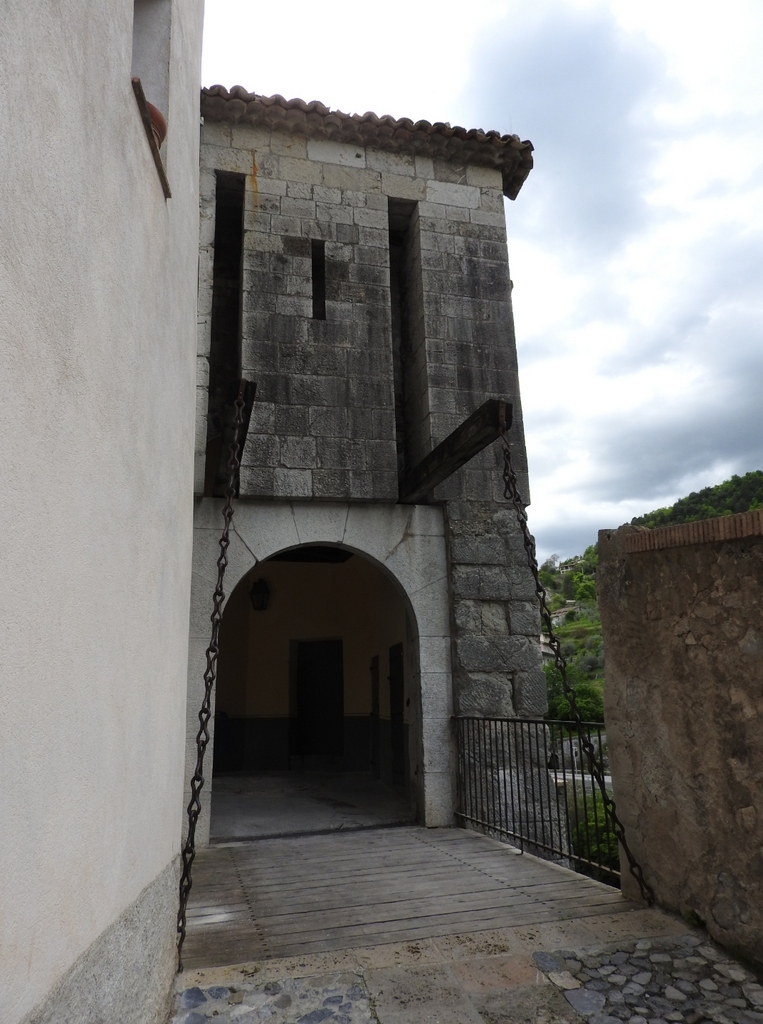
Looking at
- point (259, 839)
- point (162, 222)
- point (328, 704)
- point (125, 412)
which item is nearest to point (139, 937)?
point (125, 412)

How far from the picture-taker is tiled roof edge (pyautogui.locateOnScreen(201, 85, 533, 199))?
5.70m

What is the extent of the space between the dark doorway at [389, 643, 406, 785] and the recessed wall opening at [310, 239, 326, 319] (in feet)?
9.77

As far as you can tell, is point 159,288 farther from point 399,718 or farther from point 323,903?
point 399,718

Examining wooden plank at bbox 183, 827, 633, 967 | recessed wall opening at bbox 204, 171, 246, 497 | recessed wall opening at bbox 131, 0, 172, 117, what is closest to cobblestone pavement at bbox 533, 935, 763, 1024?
wooden plank at bbox 183, 827, 633, 967

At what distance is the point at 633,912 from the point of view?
2963 mm

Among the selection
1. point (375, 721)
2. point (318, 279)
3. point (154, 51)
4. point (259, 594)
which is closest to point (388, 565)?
point (318, 279)

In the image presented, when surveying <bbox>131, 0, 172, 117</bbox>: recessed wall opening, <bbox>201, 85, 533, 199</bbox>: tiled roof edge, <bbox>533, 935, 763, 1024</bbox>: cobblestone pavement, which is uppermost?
<bbox>201, 85, 533, 199</bbox>: tiled roof edge

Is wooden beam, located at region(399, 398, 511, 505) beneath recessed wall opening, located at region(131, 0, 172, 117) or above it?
beneath

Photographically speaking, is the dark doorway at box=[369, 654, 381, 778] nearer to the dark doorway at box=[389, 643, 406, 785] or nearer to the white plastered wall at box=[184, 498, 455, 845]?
the dark doorway at box=[389, 643, 406, 785]

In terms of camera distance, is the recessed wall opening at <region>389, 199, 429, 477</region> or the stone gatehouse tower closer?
the stone gatehouse tower

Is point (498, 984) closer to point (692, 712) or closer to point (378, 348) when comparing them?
point (692, 712)

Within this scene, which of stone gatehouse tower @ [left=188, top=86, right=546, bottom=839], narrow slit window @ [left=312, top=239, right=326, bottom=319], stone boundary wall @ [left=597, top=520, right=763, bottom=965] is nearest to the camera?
stone boundary wall @ [left=597, top=520, right=763, bottom=965]

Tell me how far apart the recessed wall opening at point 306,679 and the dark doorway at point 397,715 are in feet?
1.13

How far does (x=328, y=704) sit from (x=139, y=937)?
7164 mm
